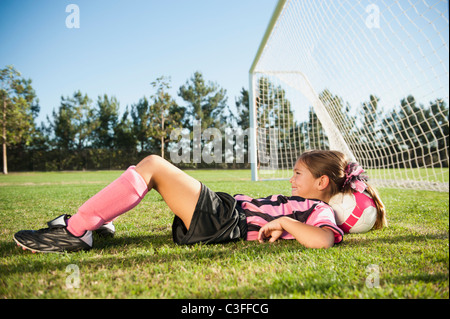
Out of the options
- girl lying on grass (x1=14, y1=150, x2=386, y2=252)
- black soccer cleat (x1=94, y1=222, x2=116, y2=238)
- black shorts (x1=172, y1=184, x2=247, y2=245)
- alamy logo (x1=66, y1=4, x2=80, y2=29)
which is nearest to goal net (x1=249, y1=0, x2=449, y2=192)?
girl lying on grass (x1=14, y1=150, x2=386, y2=252)

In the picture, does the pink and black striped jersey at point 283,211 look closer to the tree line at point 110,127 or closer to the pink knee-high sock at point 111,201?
the pink knee-high sock at point 111,201

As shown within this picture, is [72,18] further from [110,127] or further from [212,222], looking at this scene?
[110,127]

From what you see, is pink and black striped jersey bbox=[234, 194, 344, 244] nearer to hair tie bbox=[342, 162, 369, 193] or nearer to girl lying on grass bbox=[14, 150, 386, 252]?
girl lying on grass bbox=[14, 150, 386, 252]

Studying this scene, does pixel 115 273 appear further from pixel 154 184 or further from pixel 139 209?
pixel 139 209

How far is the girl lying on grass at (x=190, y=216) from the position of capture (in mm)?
1690

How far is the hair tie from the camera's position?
7.36 feet

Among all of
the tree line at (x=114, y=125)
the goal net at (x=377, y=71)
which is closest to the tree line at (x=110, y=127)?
the tree line at (x=114, y=125)

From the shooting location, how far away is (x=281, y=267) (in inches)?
60.3

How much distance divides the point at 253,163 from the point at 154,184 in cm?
743

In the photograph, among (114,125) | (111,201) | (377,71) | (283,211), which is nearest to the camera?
(111,201)

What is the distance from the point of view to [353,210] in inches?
90.0

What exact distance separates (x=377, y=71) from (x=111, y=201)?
3.53 m

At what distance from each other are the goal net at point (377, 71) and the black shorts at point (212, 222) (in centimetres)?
157

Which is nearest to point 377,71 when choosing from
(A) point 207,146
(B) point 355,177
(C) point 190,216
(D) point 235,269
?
(B) point 355,177
